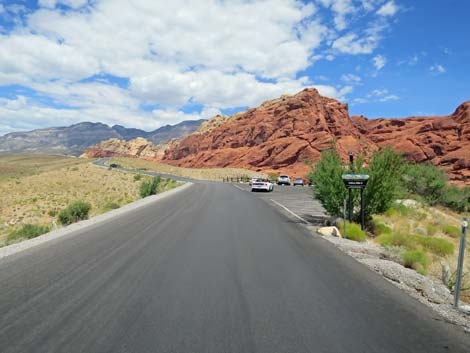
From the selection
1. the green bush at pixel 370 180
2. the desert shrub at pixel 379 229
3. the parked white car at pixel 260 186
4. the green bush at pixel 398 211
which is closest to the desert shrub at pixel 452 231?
the green bush at pixel 398 211

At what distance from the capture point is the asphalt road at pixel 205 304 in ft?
12.8

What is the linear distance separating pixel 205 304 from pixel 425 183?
32.0m

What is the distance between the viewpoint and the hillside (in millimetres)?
87000

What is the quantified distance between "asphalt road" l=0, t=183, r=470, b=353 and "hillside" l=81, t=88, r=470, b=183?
7385 centimetres

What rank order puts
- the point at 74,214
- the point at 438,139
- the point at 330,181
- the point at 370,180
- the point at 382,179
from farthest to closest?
the point at 438,139, the point at 74,214, the point at 330,181, the point at 370,180, the point at 382,179

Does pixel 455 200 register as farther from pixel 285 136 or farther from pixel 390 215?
pixel 285 136

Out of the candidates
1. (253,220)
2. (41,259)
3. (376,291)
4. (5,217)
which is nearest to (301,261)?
(376,291)

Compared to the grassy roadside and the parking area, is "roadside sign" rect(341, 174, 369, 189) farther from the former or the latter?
the grassy roadside

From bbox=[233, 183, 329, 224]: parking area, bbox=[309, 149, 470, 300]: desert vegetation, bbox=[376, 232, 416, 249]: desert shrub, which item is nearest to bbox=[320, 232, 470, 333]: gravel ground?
bbox=[309, 149, 470, 300]: desert vegetation

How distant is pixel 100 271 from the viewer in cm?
659

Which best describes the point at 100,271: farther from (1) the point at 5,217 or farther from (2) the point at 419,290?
(1) the point at 5,217

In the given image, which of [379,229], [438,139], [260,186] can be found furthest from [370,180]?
[438,139]

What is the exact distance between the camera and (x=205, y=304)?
16.2ft

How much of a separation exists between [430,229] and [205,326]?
1470 centimetres
